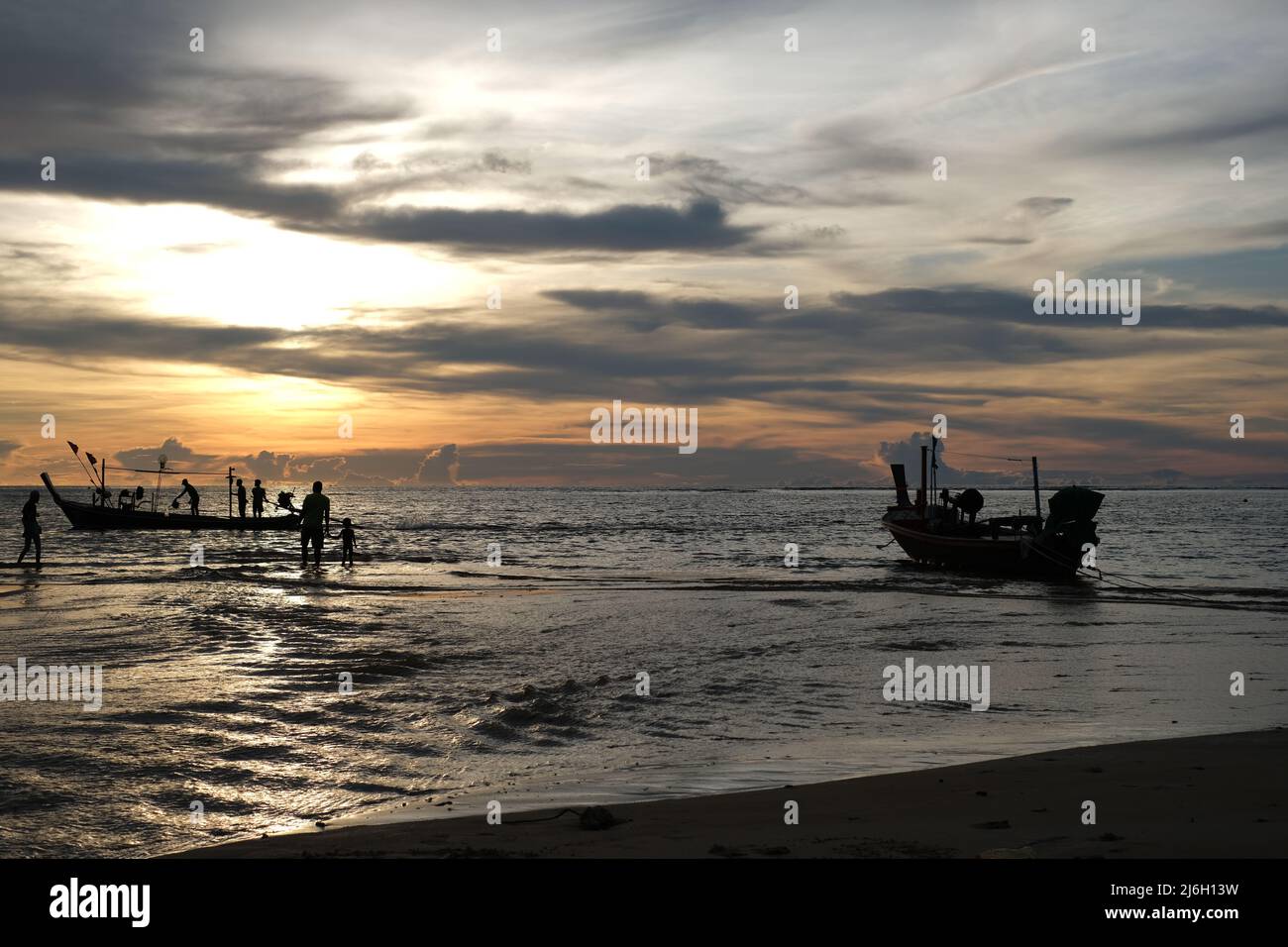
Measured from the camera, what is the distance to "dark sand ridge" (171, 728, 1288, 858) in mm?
6477

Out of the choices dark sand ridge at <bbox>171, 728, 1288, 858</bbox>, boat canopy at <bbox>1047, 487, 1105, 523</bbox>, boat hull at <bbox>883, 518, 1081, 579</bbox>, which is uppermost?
boat canopy at <bbox>1047, 487, 1105, 523</bbox>

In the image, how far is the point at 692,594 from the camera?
30.3m

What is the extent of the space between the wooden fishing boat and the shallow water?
27921 millimetres

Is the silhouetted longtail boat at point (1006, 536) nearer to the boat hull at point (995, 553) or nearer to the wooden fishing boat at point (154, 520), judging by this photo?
the boat hull at point (995, 553)

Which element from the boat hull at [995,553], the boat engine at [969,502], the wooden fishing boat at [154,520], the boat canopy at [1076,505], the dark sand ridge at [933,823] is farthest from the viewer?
the wooden fishing boat at [154,520]

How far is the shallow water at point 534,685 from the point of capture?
9258 millimetres

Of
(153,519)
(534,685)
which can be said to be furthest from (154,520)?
(534,685)

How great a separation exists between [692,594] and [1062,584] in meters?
13.8

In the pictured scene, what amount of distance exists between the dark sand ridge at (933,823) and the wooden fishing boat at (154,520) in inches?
2203

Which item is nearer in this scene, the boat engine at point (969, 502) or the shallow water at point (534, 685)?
the shallow water at point (534, 685)

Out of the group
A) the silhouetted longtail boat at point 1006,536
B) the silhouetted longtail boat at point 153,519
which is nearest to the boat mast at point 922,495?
the silhouetted longtail boat at point 1006,536

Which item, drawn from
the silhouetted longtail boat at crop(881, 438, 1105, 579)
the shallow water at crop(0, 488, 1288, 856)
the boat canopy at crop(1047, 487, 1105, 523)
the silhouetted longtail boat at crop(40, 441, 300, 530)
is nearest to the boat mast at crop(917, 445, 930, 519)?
the silhouetted longtail boat at crop(881, 438, 1105, 579)

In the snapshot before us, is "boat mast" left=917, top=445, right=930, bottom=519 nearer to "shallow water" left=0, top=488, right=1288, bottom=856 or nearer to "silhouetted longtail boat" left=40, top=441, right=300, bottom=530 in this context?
"shallow water" left=0, top=488, right=1288, bottom=856

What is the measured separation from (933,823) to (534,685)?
8.45 m
